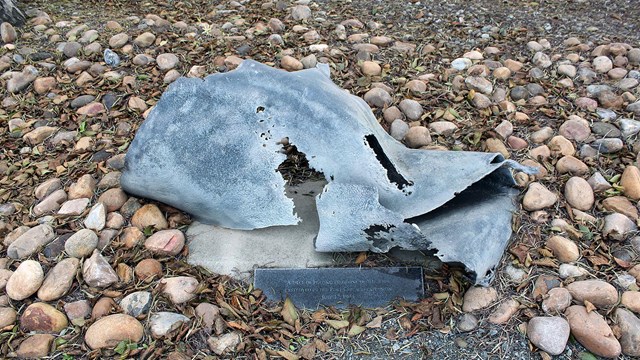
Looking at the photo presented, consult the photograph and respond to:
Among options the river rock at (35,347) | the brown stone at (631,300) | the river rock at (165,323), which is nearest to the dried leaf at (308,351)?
the river rock at (165,323)

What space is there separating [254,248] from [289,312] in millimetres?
303

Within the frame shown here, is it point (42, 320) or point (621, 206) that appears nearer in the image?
point (42, 320)

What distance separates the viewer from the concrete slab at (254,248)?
2.11 meters

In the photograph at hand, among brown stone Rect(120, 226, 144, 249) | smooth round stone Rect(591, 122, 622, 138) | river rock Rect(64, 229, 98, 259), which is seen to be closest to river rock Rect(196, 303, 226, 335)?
brown stone Rect(120, 226, 144, 249)

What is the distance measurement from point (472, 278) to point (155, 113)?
1.27 m

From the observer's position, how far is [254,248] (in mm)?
2152

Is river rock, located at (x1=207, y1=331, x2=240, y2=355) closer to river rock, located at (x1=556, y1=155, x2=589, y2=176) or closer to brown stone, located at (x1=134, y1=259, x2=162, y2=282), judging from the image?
brown stone, located at (x1=134, y1=259, x2=162, y2=282)

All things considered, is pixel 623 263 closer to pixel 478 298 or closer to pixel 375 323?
pixel 478 298

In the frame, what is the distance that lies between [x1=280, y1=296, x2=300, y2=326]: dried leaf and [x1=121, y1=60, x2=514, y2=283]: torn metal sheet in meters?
0.22

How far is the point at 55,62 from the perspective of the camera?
3.17 m

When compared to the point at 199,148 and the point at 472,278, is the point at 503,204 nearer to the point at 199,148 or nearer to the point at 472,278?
the point at 472,278

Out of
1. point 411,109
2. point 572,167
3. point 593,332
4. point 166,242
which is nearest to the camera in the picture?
point 593,332

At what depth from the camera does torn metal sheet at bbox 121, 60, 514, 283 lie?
199 cm

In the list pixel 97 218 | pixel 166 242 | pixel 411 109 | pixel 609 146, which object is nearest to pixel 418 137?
pixel 411 109
